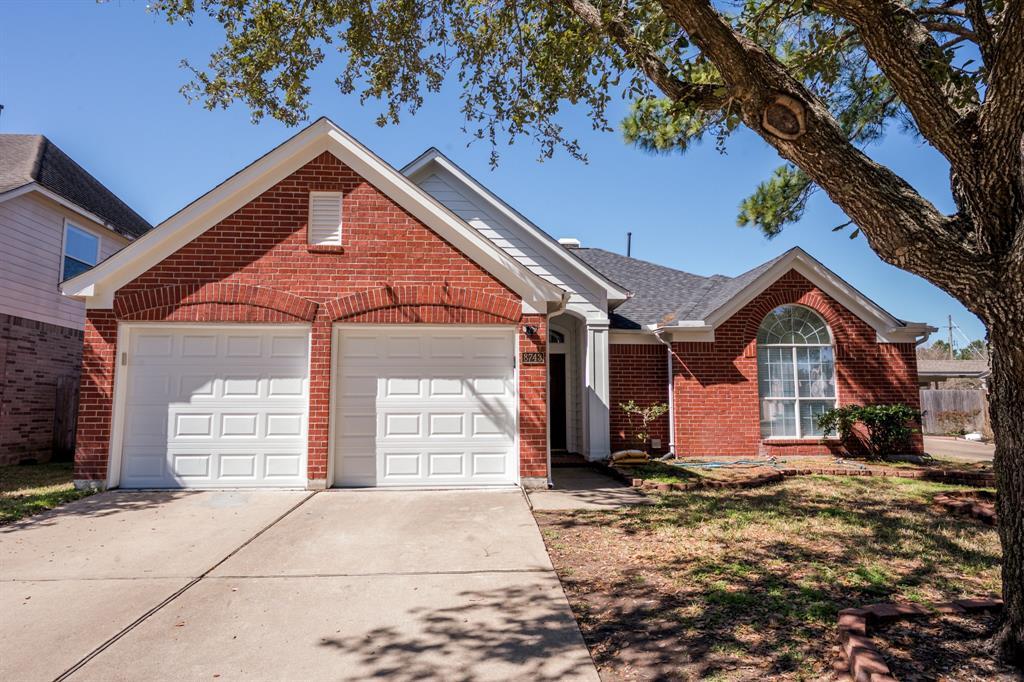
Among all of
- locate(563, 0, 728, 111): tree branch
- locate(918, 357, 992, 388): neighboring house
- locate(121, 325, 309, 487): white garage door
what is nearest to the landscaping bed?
locate(121, 325, 309, 487): white garage door

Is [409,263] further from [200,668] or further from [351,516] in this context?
[200,668]

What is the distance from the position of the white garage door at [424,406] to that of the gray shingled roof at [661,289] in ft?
16.7

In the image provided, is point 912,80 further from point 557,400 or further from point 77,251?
point 77,251

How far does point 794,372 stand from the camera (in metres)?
13.0

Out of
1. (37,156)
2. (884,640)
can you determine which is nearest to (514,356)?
(884,640)

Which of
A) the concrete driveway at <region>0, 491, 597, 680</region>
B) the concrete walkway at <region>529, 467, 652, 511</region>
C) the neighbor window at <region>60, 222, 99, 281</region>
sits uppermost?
the neighbor window at <region>60, 222, 99, 281</region>

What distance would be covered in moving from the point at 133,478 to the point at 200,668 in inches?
255

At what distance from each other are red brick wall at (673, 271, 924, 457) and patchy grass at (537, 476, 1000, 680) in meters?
4.40

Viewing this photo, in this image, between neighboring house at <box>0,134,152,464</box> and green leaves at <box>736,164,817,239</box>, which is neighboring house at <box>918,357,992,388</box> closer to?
green leaves at <box>736,164,817,239</box>

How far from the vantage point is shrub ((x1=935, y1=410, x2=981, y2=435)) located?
76.2ft

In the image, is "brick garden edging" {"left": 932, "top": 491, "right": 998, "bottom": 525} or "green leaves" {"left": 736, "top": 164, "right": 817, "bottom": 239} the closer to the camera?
"brick garden edging" {"left": 932, "top": 491, "right": 998, "bottom": 525}

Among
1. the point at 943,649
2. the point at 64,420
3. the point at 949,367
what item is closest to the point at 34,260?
the point at 64,420

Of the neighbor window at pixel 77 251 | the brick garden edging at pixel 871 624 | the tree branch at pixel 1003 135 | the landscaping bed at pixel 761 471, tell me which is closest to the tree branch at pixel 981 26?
the tree branch at pixel 1003 135

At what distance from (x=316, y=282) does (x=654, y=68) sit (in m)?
6.09
